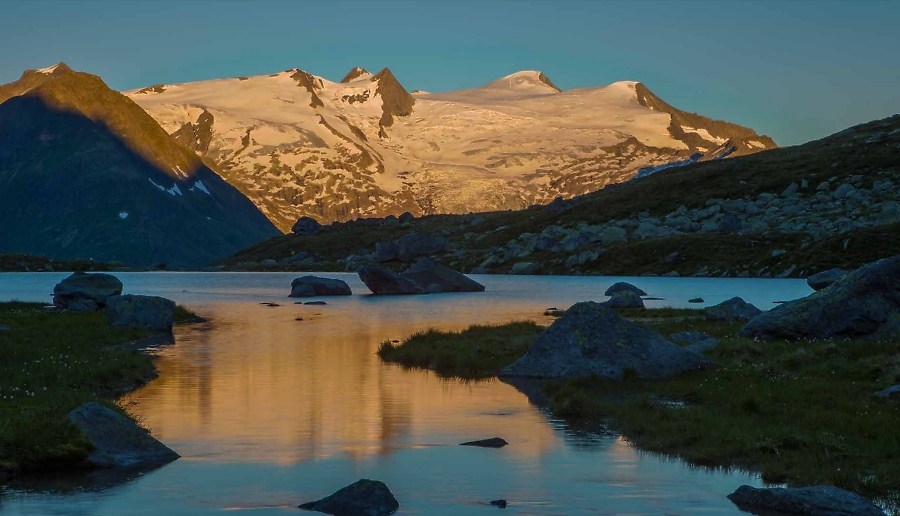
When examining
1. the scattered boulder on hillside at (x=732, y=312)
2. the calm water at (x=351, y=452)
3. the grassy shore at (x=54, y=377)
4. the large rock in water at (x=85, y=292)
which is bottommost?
the calm water at (x=351, y=452)

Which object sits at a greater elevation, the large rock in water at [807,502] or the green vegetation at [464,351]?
the green vegetation at [464,351]

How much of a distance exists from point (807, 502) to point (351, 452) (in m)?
12.5

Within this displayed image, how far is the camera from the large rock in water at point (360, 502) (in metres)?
21.1

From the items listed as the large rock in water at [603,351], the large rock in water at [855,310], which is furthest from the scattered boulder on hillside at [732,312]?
the large rock in water at [603,351]

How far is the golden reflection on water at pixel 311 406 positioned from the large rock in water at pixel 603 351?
7.91 feet

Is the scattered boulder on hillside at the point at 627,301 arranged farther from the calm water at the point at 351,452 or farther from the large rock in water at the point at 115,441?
the large rock in water at the point at 115,441

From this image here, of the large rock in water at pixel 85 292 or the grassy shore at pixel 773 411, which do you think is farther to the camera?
the large rock in water at pixel 85 292

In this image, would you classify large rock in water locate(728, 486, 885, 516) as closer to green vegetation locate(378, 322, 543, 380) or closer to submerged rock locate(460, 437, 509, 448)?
submerged rock locate(460, 437, 509, 448)

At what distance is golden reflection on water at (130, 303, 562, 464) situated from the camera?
29.2m

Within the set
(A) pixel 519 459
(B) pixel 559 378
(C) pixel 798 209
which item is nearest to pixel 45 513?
(A) pixel 519 459

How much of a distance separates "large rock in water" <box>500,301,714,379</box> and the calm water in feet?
9.42

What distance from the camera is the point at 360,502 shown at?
69.8 ft

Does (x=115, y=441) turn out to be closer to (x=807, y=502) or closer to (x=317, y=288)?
(x=807, y=502)

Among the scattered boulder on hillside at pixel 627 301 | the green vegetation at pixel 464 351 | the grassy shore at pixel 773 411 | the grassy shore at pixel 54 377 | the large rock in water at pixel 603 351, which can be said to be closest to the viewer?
the grassy shore at pixel 773 411
